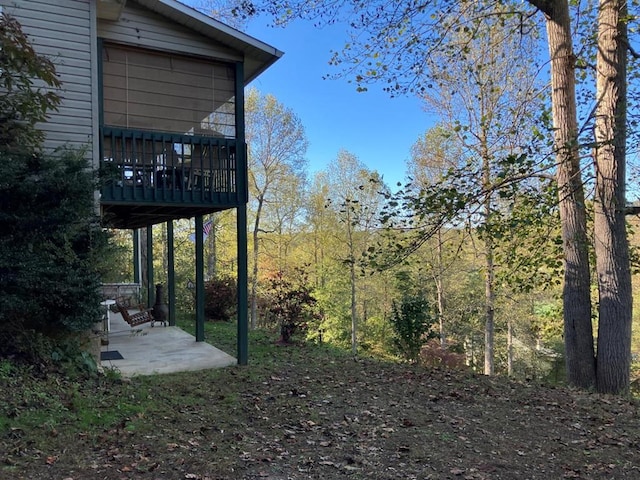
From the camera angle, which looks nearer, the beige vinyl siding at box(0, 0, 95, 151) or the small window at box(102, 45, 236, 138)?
the beige vinyl siding at box(0, 0, 95, 151)

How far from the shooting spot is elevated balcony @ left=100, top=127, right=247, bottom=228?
6047 mm

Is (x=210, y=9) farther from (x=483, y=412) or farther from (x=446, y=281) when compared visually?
(x=446, y=281)

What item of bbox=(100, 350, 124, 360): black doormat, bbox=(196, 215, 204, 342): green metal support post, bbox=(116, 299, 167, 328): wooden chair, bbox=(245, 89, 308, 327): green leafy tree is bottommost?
bbox=(100, 350, 124, 360): black doormat

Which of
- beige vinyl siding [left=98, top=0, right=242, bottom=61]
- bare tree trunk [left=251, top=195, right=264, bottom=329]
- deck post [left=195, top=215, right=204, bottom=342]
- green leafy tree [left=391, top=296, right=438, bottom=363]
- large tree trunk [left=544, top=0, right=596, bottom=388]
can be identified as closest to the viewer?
beige vinyl siding [left=98, top=0, right=242, bottom=61]

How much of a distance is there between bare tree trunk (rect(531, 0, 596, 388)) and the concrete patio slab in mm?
4992

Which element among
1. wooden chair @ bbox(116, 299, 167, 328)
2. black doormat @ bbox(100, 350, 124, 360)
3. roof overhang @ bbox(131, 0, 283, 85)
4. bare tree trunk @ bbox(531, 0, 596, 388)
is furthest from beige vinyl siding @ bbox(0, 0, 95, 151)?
bare tree trunk @ bbox(531, 0, 596, 388)

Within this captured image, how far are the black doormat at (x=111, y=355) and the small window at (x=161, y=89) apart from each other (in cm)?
334

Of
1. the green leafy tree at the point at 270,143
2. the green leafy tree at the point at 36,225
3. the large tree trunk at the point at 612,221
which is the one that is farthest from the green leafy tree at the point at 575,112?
the green leafy tree at the point at 270,143

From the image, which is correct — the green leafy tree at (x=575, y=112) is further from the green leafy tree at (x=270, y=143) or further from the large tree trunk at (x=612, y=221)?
the green leafy tree at (x=270, y=143)

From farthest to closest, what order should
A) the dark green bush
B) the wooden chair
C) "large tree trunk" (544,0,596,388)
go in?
the dark green bush, the wooden chair, "large tree trunk" (544,0,596,388)

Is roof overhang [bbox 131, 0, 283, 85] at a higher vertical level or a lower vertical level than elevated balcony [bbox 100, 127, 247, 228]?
higher

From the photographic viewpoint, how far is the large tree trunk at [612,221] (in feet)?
21.0

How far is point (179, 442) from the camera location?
11.3ft

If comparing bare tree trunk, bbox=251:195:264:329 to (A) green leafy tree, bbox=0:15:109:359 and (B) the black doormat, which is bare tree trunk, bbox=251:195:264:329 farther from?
(A) green leafy tree, bbox=0:15:109:359
